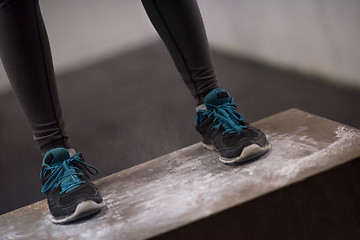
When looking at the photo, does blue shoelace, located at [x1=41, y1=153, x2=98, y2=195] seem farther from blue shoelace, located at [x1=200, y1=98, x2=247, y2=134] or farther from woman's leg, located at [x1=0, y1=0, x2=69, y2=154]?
blue shoelace, located at [x1=200, y1=98, x2=247, y2=134]

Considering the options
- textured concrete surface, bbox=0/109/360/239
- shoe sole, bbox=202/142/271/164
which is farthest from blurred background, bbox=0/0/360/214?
shoe sole, bbox=202/142/271/164

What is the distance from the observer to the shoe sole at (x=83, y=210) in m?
0.95

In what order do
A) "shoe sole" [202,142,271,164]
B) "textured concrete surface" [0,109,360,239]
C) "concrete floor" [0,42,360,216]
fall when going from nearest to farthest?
"textured concrete surface" [0,109,360,239]
"shoe sole" [202,142,271,164]
"concrete floor" [0,42,360,216]

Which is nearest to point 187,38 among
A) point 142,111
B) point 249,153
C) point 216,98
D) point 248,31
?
point 216,98

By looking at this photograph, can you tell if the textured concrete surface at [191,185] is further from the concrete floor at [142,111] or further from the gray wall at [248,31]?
the gray wall at [248,31]

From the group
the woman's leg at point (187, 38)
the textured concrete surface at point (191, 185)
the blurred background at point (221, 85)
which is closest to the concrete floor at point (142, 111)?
the blurred background at point (221, 85)

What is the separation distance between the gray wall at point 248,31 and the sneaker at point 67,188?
106cm

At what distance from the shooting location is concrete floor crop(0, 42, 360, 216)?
1.74 m

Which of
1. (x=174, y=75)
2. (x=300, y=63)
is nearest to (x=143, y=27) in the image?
(x=174, y=75)

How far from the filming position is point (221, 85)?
236 centimetres

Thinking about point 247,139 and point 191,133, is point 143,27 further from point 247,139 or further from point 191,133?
point 247,139

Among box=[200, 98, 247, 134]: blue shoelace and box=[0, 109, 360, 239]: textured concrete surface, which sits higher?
box=[200, 98, 247, 134]: blue shoelace

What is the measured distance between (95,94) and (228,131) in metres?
1.82

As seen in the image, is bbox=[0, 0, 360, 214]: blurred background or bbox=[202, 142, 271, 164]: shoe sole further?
bbox=[0, 0, 360, 214]: blurred background
